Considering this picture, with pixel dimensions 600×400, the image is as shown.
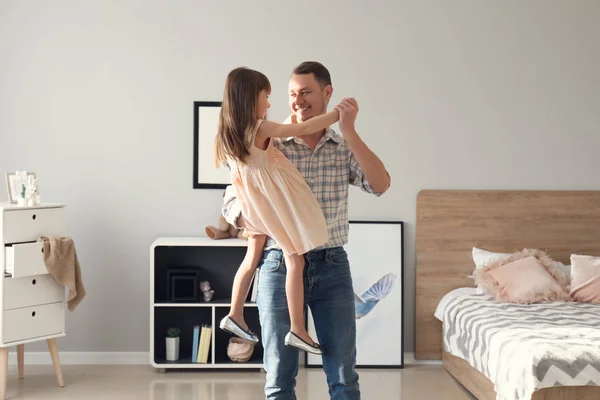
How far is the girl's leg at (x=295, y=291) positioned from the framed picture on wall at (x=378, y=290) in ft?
8.40

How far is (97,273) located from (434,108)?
92.6 inches

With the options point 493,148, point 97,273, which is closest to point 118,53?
point 97,273

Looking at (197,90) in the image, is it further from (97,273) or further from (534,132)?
(534,132)

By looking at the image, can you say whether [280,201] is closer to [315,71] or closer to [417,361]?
[315,71]

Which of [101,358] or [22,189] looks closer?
[22,189]

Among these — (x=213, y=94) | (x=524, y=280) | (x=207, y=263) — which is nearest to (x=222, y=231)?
(x=207, y=263)

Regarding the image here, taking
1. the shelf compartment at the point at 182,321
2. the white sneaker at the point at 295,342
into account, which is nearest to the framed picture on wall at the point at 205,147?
the shelf compartment at the point at 182,321

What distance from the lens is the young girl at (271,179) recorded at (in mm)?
2184

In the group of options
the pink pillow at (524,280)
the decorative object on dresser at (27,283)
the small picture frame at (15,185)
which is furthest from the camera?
the pink pillow at (524,280)

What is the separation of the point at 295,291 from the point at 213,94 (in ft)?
9.16

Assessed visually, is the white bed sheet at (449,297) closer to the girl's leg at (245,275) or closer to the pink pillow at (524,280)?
the pink pillow at (524,280)

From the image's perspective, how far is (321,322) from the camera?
2213mm

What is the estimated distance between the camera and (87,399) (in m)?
3.97

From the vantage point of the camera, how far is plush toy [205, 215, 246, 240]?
4.60 metres
